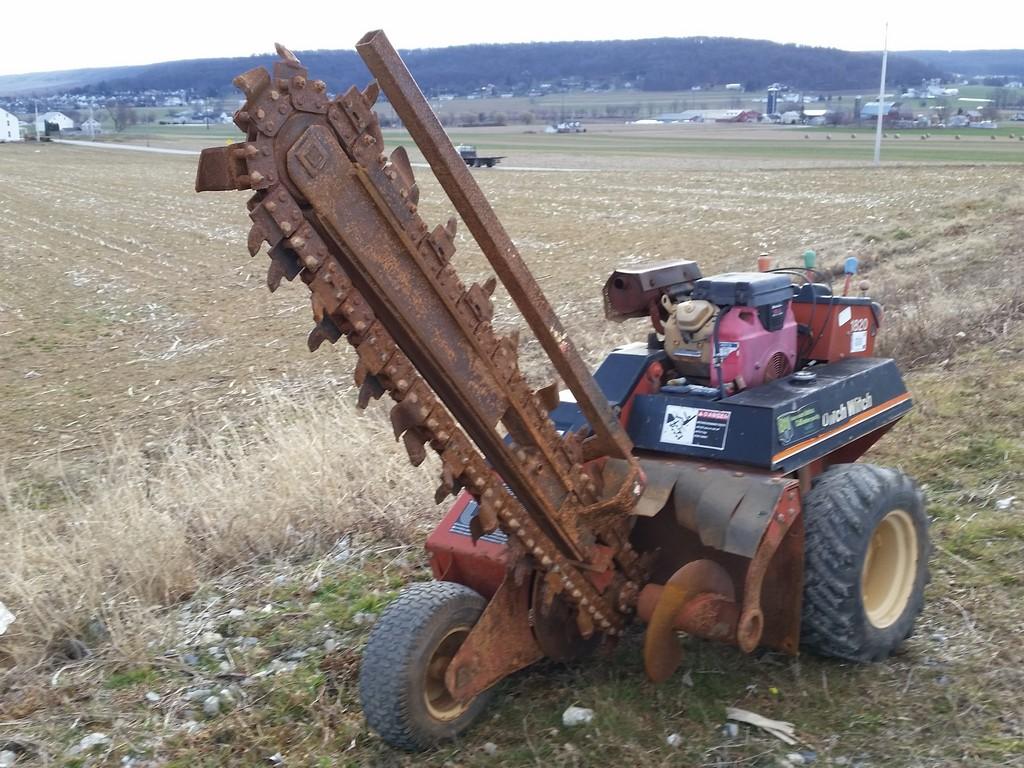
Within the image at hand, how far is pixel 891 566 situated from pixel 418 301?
2.67 m

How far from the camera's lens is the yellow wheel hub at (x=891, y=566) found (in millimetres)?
4684

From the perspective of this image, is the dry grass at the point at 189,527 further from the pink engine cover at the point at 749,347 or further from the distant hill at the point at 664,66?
the distant hill at the point at 664,66

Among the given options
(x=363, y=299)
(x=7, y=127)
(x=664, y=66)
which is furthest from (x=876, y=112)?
(x=363, y=299)

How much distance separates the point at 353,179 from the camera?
129 inches

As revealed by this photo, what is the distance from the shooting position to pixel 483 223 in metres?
3.57

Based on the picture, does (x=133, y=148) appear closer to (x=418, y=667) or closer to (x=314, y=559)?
(x=314, y=559)

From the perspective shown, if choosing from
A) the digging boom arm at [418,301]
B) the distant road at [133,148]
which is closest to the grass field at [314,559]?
the digging boom arm at [418,301]

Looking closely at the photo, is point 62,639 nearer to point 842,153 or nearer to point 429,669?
point 429,669

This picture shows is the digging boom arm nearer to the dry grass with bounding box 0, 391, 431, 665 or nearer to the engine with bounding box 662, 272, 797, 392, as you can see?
the engine with bounding box 662, 272, 797, 392

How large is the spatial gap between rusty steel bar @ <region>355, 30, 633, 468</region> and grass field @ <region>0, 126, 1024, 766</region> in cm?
121

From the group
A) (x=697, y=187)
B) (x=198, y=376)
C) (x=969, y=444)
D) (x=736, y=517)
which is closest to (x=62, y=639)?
(x=736, y=517)

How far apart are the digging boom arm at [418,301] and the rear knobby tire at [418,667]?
0.35 meters

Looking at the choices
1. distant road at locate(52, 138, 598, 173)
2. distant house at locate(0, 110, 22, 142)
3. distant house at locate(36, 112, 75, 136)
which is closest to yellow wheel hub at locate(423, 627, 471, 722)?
distant road at locate(52, 138, 598, 173)

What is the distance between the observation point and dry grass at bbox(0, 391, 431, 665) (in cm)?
501
